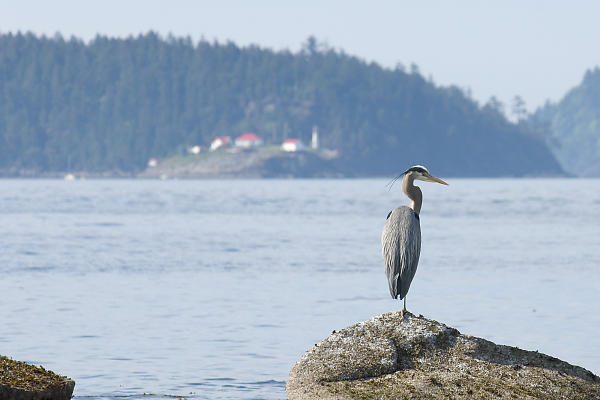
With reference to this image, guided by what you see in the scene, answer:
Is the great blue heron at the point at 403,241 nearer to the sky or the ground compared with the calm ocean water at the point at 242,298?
nearer to the sky

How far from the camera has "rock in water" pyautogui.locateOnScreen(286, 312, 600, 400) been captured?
35.2 ft

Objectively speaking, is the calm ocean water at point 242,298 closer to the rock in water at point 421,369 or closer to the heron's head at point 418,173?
the rock in water at point 421,369

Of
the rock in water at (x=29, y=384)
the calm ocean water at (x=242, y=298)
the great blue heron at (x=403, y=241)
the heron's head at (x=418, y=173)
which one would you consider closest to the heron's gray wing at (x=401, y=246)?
the great blue heron at (x=403, y=241)

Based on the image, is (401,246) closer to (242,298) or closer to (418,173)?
(418,173)

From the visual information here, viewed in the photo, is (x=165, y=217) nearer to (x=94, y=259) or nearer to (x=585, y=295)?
(x=94, y=259)

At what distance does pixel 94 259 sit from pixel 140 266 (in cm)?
344

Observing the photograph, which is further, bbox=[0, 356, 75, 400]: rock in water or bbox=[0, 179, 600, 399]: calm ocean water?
bbox=[0, 179, 600, 399]: calm ocean water

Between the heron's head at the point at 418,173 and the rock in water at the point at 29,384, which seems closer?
the rock in water at the point at 29,384

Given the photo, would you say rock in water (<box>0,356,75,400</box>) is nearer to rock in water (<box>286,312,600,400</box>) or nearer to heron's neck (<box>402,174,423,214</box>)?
rock in water (<box>286,312,600,400</box>)

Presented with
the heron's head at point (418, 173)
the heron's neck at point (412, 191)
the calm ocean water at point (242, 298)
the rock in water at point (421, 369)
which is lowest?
the calm ocean water at point (242, 298)

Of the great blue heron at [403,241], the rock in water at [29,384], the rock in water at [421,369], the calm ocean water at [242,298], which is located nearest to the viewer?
the rock in water at [29,384]

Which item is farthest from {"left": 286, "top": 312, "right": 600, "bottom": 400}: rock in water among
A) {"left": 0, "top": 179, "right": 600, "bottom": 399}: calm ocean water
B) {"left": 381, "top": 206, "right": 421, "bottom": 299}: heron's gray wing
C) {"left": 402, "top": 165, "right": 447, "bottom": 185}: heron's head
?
{"left": 0, "top": 179, "right": 600, "bottom": 399}: calm ocean water

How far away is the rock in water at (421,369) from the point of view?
10719mm

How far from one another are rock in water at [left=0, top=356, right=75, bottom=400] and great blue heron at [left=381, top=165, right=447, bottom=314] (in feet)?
12.8
